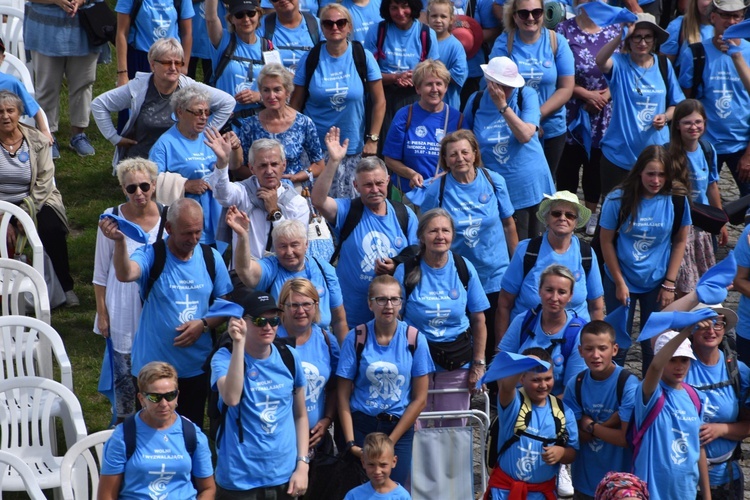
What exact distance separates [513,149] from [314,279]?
223cm

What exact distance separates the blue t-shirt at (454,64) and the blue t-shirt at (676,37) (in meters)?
1.73

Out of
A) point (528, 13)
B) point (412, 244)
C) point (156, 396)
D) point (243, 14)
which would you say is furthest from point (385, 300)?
point (528, 13)

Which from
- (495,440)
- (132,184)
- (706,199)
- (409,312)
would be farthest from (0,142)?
(706,199)

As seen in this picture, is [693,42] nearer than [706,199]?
No

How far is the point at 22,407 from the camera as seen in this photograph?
790cm

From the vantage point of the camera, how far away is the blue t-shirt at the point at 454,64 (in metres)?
10.2

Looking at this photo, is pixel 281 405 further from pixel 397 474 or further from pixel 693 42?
pixel 693 42

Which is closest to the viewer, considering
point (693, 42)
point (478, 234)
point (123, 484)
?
point (123, 484)

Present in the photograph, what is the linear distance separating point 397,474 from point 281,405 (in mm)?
1039

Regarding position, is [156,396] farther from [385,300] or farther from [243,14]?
[243,14]

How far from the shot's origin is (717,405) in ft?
25.7

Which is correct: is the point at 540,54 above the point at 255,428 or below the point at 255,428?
above

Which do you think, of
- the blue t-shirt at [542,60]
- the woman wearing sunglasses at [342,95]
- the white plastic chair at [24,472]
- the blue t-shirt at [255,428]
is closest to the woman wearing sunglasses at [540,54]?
the blue t-shirt at [542,60]

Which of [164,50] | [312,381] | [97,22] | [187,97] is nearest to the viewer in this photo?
[312,381]
